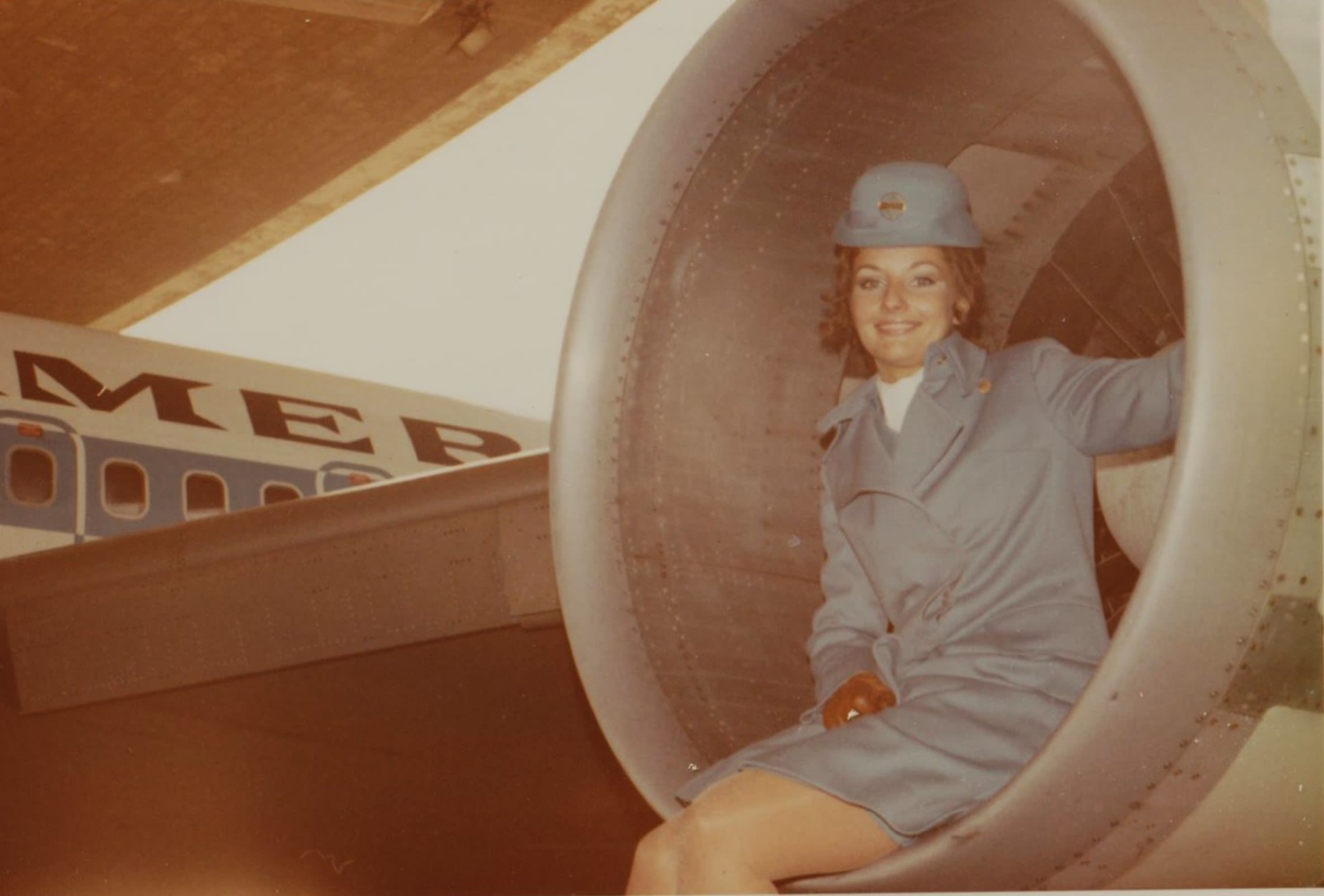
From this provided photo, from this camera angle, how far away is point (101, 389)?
7.93m

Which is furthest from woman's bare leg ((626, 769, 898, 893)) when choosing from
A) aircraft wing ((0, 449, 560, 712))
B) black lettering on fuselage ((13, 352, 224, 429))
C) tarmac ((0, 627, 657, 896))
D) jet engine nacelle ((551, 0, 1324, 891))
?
black lettering on fuselage ((13, 352, 224, 429))

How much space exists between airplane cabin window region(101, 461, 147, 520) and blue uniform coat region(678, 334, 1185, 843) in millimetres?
5917

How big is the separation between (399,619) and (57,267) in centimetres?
1252

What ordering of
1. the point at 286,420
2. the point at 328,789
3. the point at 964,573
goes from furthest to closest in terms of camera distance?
the point at 286,420 → the point at 328,789 → the point at 964,573

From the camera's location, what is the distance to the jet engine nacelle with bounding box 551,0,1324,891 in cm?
201

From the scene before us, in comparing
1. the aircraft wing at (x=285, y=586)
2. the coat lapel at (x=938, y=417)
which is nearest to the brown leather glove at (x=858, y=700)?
the coat lapel at (x=938, y=417)

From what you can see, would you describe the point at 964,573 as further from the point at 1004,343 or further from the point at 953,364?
the point at 1004,343

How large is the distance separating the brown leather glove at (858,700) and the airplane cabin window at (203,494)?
609cm

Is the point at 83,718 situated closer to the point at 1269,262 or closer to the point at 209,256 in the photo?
the point at 1269,262

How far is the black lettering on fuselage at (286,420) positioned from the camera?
8.47 meters

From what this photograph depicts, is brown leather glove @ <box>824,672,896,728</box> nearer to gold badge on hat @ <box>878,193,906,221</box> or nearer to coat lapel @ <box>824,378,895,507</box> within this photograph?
coat lapel @ <box>824,378,895,507</box>

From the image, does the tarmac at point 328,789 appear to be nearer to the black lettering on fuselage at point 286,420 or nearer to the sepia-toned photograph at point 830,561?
the sepia-toned photograph at point 830,561

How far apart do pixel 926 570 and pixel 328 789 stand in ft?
9.26

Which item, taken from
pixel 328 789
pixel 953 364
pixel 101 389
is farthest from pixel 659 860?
pixel 101 389
